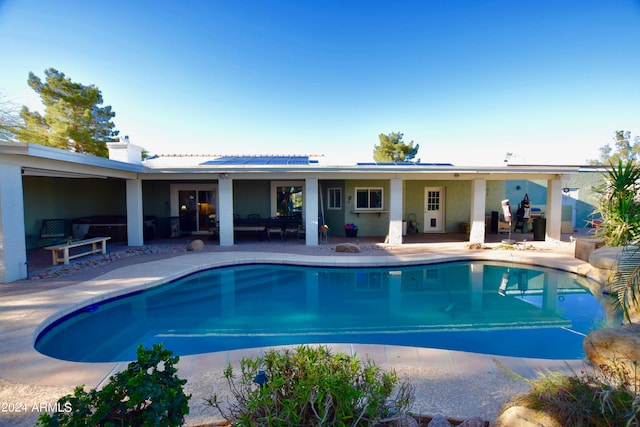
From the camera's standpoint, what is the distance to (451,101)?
1521cm

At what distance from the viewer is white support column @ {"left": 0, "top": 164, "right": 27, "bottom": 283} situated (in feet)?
20.6

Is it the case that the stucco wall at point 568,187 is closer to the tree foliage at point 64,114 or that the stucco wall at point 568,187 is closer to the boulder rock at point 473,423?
the boulder rock at point 473,423

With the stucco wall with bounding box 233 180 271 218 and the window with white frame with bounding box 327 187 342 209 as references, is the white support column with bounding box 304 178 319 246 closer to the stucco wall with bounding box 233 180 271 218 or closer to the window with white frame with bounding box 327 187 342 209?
the window with white frame with bounding box 327 187 342 209

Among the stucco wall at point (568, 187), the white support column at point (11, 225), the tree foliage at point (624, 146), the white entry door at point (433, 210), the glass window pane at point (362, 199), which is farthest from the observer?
the tree foliage at point (624, 146)

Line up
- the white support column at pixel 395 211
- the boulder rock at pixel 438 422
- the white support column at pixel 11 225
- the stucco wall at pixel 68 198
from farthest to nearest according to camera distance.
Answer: the white support column at pixel 395 211, the stucco wall at pixel 68 198, the white support column at pixel 11 225, the boulder rock at pixel 438 422

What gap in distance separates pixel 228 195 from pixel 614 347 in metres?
10.3

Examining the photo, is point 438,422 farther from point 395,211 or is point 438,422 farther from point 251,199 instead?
point 251,199

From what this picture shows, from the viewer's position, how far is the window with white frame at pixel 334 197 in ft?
45.1

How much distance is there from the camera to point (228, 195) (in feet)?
35.8

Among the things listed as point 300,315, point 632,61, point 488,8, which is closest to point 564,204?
point 632,61

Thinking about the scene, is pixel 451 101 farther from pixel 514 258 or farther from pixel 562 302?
pixel 562 302

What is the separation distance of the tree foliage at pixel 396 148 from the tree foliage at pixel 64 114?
24489mm

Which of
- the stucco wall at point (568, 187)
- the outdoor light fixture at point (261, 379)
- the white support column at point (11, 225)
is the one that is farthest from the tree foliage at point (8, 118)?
the stucco wall at point (568, 187)

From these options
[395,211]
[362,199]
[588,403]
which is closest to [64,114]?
[362,199]
